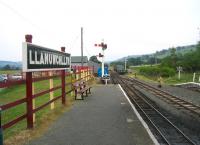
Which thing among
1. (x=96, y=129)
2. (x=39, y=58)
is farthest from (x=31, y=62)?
(x=96, y=129)

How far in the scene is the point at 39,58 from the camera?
34.1 ft

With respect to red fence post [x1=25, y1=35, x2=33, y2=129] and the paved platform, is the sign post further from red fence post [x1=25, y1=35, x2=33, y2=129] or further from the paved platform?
the paved platform

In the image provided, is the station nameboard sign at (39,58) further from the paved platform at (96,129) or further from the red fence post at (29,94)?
the paved platform at (96,129)

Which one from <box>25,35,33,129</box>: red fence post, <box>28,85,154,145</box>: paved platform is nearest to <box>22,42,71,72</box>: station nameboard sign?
<box>25,35,33,129</box>: red fence post

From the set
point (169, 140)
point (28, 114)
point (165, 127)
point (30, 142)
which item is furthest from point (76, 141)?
point (165, 127)

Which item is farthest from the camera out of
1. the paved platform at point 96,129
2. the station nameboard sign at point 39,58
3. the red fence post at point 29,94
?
the red fence post at point 29,94

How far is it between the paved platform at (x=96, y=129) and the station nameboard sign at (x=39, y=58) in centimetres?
180

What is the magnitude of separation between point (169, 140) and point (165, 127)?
2168mm

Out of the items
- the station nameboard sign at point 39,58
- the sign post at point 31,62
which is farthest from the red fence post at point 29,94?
the station nameboard sign at point 39,58

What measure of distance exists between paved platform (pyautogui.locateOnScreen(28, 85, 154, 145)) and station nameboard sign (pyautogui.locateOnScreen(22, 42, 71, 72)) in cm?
180

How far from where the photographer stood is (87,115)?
12812 mm

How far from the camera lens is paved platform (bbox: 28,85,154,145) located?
859cm

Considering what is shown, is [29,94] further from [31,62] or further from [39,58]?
[39,58]

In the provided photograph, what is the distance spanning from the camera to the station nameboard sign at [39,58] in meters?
9.12
